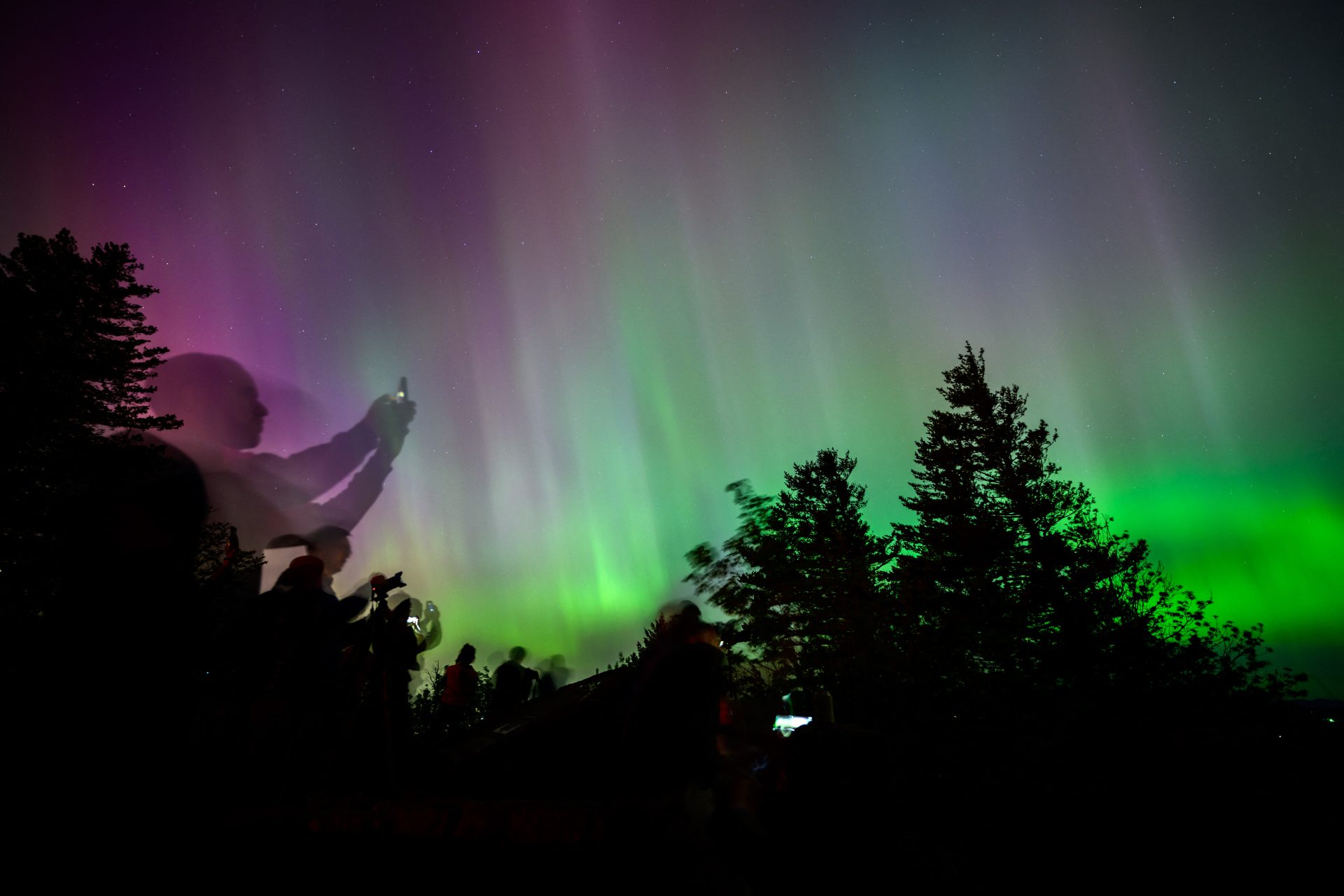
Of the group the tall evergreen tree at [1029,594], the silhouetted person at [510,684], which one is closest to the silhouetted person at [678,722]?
the silhouetted person at [510,684]

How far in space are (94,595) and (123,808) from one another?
1.27 metres

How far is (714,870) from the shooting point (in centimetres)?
201

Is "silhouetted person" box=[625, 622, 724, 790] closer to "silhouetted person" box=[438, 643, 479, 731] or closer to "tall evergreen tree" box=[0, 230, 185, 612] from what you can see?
"silhouetted person" box=[438, 643, 479, 731]

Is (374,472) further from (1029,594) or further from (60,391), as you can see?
(1029,594)

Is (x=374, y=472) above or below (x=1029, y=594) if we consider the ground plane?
above

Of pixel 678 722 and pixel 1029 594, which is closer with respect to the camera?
pixel 678 722

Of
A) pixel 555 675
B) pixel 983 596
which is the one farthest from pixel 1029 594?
pixel 555 675

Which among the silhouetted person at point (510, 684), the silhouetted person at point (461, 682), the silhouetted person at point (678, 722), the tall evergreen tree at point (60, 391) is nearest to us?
the silhouetted person at point (678, 722)

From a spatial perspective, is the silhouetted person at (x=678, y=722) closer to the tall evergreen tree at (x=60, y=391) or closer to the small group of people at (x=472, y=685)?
the small group of people at (x=472, y=685)

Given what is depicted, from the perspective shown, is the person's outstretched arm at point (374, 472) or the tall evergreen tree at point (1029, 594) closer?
the tall evergreen tree at point (1029, 594)

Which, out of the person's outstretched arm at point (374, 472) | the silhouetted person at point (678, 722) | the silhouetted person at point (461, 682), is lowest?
the silhouetted person at point (678, 722)

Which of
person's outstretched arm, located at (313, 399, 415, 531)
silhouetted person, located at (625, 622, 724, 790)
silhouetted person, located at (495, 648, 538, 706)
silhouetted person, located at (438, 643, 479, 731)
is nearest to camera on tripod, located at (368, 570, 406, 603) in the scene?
silhouetted person, located at (625, 622, 724, 790)

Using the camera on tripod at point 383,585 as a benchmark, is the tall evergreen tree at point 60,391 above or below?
above

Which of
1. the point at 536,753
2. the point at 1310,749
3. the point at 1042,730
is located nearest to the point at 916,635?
the point at 1042,730
